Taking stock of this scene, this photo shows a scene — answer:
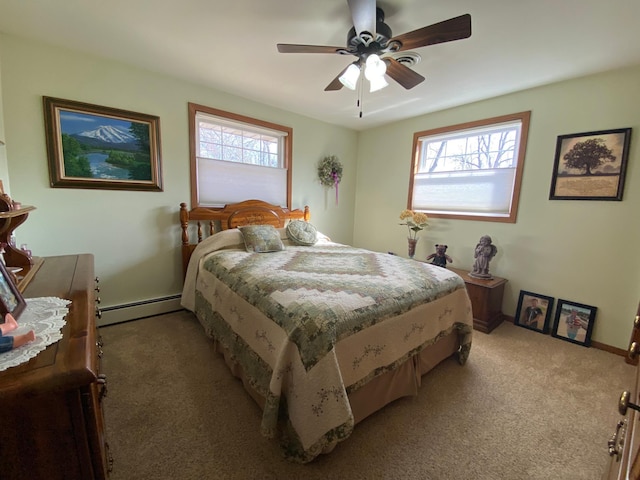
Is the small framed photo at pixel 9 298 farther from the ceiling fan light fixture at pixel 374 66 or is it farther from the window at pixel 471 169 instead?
the window at pixel 471 169

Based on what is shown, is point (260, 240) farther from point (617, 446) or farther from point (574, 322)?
point (574, 322)

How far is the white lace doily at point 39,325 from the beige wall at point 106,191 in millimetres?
1720

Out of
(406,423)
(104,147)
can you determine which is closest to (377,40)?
(406,423)

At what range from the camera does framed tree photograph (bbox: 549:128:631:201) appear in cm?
229

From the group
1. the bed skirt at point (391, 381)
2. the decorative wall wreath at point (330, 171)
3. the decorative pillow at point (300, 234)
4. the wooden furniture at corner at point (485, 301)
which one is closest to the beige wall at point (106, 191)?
the decorative wall wreath at point (330, 171)

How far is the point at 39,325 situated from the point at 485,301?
3.12 m

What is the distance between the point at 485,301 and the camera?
2670 millimetres

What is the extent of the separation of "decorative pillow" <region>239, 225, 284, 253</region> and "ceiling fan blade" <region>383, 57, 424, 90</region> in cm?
176

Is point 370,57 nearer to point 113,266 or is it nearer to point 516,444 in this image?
point 516,444

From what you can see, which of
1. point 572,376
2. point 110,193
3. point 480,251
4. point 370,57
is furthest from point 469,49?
point 110,193

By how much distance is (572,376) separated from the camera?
2.03 meters

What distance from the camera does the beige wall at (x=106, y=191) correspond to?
81.7 inches

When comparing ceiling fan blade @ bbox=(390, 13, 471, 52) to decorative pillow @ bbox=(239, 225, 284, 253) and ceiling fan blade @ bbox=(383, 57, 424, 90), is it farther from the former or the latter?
decorative pillow @ bbox=(239, 225, 284, 253)

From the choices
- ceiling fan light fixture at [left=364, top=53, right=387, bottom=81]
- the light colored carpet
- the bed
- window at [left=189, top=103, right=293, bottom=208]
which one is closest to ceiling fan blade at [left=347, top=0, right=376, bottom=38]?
ceiling fan light fixture at [left=364, top=53, right=387, bottom=81]
